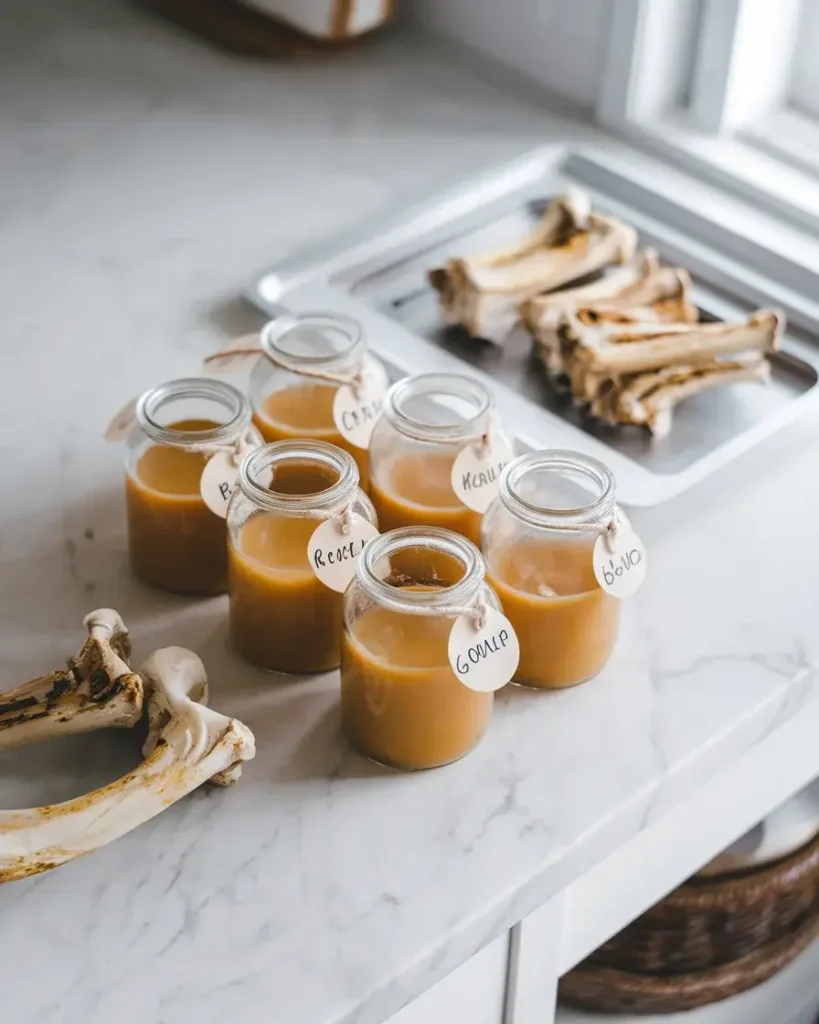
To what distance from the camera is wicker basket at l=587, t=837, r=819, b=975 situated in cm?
124

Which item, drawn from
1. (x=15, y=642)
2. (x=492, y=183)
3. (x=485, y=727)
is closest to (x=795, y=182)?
(x=492, y=183)

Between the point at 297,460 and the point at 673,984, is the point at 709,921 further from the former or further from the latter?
the point at 297,460

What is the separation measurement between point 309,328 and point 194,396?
0.39ft

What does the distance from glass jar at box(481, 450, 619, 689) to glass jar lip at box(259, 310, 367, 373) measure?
175mm

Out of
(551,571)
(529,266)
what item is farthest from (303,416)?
(529,266)

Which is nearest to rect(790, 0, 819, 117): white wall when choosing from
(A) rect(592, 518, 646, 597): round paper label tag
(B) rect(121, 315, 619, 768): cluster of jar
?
(B) rect(121, 315, 619, 768): cluster of jar

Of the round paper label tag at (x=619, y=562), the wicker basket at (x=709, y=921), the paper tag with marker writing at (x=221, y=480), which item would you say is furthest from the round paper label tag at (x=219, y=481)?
the wicker basket at (x=709, y=921)

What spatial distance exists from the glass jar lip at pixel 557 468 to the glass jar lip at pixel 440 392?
0.16 ft

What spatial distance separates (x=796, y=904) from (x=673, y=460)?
1.48 ft

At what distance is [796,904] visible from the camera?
1335mm

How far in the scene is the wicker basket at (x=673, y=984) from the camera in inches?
49.4

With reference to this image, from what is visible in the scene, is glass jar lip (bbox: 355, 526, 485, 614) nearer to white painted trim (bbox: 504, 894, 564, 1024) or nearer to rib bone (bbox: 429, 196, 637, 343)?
white painted trim (bbox: 504, 894, 564, 1024)

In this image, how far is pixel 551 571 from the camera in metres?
0.93

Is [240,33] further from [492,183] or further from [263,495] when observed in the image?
[263,495]
